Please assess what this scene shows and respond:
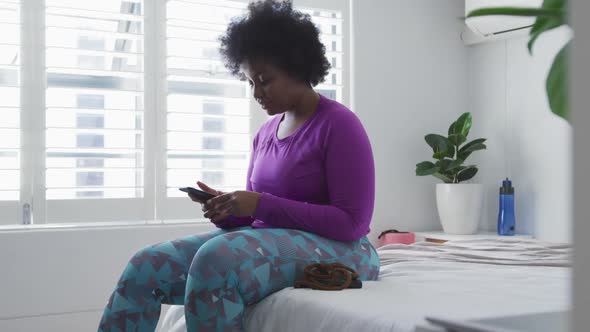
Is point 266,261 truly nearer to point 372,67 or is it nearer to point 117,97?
point 117,97

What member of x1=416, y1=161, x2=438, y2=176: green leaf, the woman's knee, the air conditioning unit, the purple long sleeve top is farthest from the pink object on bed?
the woman's knee

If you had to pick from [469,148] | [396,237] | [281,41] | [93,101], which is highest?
[281,41]

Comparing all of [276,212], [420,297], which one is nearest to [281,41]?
[276,212]

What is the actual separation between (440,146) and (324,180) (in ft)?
7.10

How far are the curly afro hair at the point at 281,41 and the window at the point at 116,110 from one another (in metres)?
1.22

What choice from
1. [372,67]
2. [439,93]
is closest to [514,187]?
[439,93]

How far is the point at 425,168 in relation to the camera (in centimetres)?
407

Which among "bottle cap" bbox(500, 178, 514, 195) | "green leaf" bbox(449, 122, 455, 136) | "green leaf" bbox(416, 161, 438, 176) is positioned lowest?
"bottle cap" bbox(500, 178, 514, 195)

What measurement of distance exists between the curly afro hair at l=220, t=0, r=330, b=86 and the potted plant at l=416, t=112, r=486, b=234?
1829 millimetres

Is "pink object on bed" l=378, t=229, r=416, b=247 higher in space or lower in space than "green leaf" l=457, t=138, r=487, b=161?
lower

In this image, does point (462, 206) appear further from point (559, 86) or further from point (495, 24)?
point (559, 86)

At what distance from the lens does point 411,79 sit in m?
4.28

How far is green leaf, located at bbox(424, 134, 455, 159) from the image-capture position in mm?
4012

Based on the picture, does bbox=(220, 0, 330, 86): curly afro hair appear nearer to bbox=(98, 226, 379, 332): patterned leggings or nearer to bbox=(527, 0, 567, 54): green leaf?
bbox=(98, 226, 379, 332): patterned leggings
